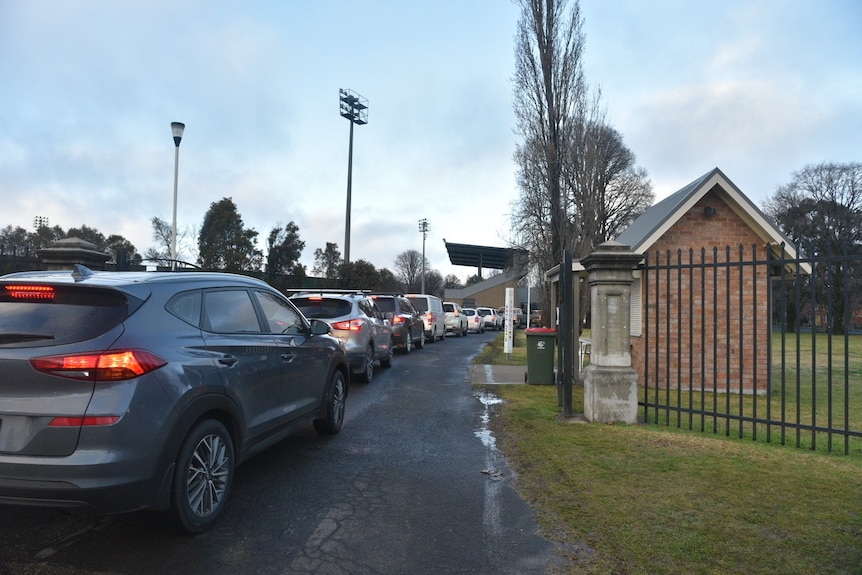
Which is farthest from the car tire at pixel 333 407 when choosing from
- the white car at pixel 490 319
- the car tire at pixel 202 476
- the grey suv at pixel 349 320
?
the white car at pixel 490 319

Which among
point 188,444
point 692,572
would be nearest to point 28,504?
point 188,444

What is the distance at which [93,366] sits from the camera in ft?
10.4

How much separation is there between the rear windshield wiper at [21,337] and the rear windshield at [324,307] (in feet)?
23.4

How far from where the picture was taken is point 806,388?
12.1 m

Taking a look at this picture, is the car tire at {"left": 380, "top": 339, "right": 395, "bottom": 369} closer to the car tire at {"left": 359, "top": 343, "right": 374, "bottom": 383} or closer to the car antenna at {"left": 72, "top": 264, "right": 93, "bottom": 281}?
the car tire at {"left": 359, "top": 343, "right": 374, "bottom": 383}

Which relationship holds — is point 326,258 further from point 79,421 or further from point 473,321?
point 79,421

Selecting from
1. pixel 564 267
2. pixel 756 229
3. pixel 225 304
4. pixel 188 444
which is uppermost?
pixel 756 229

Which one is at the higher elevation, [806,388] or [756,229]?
[756,229]

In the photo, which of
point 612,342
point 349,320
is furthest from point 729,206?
point 349,320

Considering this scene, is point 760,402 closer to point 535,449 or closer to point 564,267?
point 564,267

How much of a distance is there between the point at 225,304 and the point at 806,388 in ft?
40.7

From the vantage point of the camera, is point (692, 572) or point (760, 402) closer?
point (692, 572)

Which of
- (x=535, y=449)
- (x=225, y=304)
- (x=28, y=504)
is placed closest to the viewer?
(x=28, y=504)

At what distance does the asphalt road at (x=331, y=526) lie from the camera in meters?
3.36
